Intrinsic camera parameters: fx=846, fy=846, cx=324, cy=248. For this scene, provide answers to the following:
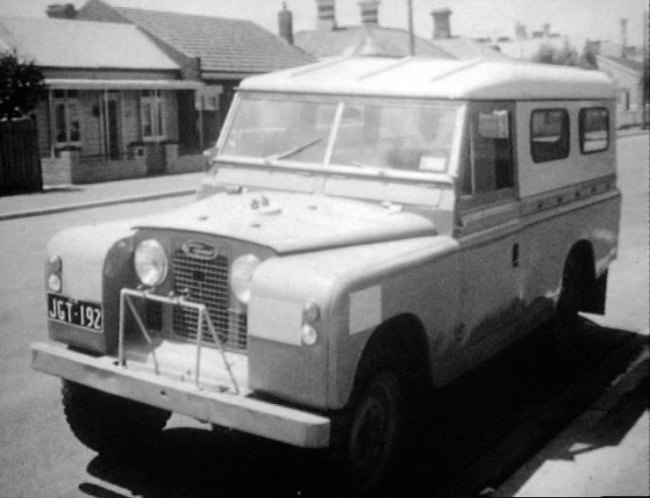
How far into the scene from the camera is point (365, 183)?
4945 mm

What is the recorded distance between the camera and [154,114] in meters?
31.0

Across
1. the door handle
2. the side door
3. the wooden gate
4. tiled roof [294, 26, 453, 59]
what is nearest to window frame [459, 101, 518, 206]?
the side door

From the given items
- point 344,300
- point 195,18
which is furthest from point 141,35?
point 344,300

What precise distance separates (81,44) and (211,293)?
89.9 ft

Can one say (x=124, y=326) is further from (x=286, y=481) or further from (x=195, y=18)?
(x=195, y=18)

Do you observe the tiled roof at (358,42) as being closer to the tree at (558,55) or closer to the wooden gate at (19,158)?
the tree at (558,55)

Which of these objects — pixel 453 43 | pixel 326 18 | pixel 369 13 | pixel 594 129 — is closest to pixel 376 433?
pixel 594 129

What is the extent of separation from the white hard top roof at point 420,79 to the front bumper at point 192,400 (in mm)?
2190

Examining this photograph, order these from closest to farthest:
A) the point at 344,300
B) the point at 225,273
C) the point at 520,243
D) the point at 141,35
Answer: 1. the point at 344,300
2. the point at 225,273
3. the point at 520,243
4. the point at 141,35

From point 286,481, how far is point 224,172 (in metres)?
2.18

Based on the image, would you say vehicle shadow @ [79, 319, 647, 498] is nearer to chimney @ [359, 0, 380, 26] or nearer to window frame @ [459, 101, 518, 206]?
window frame @ [459, 101, 518, 206]

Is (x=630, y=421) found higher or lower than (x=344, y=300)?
lower

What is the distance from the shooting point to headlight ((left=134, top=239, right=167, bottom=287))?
13.8ft

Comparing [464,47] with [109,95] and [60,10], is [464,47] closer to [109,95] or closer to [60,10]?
[60,10]
